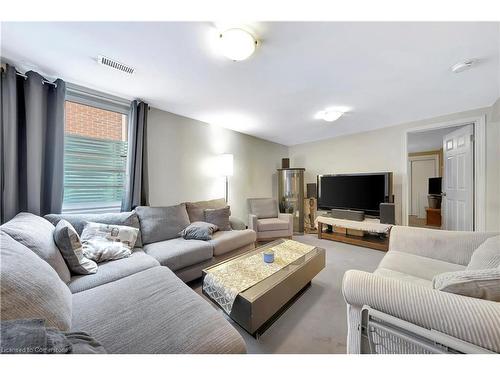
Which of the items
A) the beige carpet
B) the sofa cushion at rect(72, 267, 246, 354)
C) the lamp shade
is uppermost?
the lamp shade

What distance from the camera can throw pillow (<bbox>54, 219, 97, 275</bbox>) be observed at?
1304mm

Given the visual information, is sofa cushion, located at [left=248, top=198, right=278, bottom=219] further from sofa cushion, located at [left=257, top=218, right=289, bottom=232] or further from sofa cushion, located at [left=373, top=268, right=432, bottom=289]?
sofa cushion, located at [left=373, top=268, right=432, bottom=289]

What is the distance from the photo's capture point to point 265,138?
4.21 meters

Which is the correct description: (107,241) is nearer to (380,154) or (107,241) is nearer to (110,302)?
(110,302)

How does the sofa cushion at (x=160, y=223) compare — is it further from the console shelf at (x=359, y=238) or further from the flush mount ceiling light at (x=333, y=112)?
the console shelf at (x=359, y=238)

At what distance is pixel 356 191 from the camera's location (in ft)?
11.3

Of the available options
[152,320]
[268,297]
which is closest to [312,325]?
[268,297]

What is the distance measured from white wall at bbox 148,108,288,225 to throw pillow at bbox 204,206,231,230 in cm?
56

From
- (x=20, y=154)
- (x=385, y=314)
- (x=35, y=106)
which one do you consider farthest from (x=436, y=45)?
(x=20, y=154)

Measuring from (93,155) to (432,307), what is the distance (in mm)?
3112

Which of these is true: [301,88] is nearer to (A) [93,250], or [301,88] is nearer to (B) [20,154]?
(A) [93,250]

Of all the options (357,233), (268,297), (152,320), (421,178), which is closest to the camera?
(152,320)

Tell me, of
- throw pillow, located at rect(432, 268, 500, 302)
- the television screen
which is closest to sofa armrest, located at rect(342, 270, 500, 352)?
throw pillow, located at rect(432, 268, 500, 302)

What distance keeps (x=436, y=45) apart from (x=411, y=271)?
1690mm
